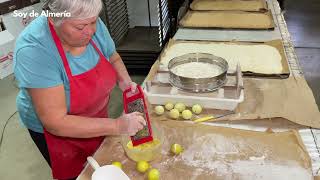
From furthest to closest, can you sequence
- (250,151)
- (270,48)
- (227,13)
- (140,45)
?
(140,45), (227,13), (270,48), (250,151)

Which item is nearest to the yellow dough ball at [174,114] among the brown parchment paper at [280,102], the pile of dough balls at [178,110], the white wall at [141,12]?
the pile of dough balls at [178,110]

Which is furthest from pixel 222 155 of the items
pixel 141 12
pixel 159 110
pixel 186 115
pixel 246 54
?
pixel 141 12

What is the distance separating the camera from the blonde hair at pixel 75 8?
3.41 feet

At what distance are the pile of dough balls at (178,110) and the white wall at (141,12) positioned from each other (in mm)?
2450

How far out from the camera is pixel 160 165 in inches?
45.6

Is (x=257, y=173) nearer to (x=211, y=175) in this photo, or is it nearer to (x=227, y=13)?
(x=211, y=175)

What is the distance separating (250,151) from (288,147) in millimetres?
142

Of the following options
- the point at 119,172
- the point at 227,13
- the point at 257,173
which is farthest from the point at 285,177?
the point at 227,13

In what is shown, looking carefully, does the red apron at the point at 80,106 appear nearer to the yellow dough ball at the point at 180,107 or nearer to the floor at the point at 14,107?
the yellow dough ball at the point at 180,107

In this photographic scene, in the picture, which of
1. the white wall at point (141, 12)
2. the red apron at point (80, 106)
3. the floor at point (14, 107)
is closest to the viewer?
the red apron at point (80, 106)

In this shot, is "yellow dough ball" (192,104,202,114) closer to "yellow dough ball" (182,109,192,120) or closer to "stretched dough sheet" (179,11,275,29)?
"yellow dough ball" (182,109,192,120)

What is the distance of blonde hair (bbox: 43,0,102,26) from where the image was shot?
3.41 ft

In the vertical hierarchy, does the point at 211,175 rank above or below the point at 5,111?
above

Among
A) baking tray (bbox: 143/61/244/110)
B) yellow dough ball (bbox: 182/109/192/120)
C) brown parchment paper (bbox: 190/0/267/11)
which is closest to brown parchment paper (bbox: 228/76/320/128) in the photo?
baking tray (bbox: 143/61/244/110)
